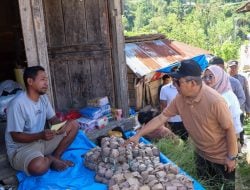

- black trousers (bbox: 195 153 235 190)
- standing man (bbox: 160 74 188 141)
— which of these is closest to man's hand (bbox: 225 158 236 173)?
black trousers (bbox: 195 153 235 190)

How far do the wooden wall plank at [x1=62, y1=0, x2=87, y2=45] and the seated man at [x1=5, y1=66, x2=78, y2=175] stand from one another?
1681 mm

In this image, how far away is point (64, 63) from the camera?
18.4ft

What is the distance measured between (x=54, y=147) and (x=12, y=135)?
1.99ft

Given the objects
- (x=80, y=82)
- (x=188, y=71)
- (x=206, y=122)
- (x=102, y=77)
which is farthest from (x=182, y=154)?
(x=80, y=82)

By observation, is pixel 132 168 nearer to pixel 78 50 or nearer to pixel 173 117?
pixel 173 117

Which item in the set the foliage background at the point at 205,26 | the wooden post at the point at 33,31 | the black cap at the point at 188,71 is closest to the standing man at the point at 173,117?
the wooden post at the point at 33,31

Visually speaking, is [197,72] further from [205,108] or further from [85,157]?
[85,157]

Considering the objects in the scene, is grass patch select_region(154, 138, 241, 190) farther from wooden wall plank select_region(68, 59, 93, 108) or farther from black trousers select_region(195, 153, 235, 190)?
wooden wall plank select_region(68, 59, 93, 108)

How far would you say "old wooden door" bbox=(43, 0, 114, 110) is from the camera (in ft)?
17.8

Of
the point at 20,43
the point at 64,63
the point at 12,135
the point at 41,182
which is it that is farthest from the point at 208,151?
the point at 20,43

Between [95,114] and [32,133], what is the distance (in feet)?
4.82

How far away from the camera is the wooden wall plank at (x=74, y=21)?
5.40 metres

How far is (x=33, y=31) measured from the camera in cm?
418

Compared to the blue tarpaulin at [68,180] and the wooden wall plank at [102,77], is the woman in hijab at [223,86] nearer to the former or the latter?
the blue tarpaulin at [68,180]
